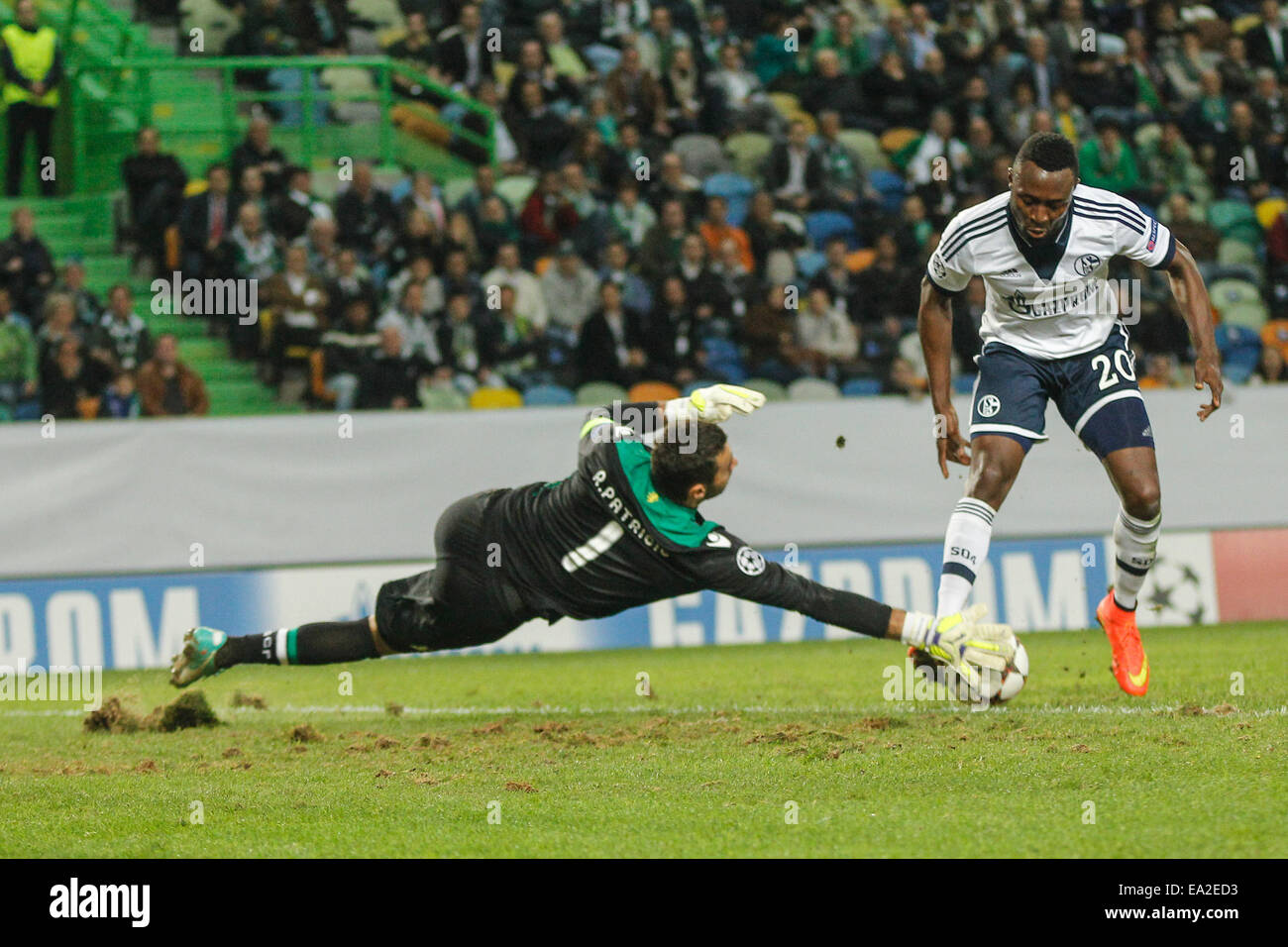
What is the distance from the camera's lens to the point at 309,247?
1502 centimetres

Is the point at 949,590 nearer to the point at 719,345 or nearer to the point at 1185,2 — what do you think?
the point at 719,345

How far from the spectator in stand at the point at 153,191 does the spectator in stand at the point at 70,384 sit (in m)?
1.91

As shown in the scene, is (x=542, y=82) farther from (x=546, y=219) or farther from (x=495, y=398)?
(x=495, y=398)

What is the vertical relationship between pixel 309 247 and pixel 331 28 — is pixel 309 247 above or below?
below

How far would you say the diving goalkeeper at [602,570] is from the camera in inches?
265

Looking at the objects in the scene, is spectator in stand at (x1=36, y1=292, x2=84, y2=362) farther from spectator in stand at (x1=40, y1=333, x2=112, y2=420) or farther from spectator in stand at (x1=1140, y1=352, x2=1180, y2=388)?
spectator in stand at (x1=1140, y1=352, x2=1180, y2=388)

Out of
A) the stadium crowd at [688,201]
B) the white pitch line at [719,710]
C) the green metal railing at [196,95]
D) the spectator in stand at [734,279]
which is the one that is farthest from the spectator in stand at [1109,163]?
the white pitch line at [719,710]

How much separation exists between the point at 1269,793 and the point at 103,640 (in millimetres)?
8656

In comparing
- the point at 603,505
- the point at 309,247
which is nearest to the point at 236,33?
the point at 309,247

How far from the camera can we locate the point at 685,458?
22.1 feet

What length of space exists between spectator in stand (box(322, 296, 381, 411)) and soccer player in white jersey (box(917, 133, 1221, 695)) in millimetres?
7247

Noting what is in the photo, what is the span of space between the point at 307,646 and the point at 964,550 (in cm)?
327

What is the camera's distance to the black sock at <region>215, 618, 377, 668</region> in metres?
8.12
